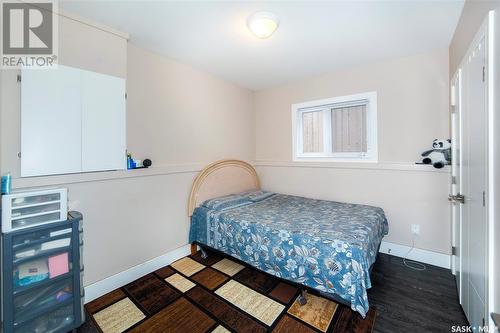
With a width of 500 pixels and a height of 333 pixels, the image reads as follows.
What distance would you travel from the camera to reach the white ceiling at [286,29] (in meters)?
1.77

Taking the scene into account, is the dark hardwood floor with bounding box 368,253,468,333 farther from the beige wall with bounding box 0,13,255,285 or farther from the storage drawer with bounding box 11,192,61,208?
the storage drawer with bounding box 11,192,61,208

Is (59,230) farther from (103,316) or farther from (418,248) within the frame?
(418,248)

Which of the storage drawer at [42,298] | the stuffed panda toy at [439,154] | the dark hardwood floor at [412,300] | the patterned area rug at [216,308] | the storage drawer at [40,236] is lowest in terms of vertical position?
the patterned area rug at [216,308]

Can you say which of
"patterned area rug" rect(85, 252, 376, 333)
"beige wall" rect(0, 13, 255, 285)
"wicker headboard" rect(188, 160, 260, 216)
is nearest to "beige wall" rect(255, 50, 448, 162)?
"wicker headboard" rect(188, 160, 260, 216)

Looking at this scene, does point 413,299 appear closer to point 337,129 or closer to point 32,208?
point 337,129

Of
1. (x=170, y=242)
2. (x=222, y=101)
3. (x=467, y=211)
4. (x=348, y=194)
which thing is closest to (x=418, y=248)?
(x=348, y=194)

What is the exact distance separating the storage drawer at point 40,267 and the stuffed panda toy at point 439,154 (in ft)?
11.7

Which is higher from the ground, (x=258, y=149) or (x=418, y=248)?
(x=258, y=149)

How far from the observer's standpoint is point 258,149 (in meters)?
4.12

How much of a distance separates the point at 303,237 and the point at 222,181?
5.63 ft

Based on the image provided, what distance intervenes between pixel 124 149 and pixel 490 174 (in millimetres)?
2736

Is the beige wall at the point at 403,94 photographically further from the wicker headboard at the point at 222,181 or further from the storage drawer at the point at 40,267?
the storage drawer at the point at 40,267

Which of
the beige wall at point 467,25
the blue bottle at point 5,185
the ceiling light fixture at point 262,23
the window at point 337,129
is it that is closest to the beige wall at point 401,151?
the window at point 337,129

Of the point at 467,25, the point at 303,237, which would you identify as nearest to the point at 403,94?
the point at 467,25
